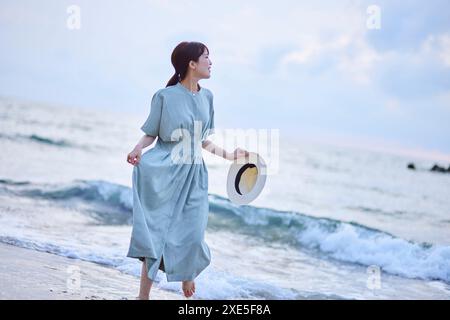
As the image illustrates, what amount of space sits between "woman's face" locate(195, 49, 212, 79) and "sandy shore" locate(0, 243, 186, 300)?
140 cm

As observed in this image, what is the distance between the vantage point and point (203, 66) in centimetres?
318

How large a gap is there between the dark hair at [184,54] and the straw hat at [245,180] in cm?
56

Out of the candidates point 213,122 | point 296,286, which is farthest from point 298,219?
point 213,122

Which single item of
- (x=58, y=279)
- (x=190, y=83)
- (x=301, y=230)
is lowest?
(x=301, y=230)

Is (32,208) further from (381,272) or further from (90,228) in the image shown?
(381,272)

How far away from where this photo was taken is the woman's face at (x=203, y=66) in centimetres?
317

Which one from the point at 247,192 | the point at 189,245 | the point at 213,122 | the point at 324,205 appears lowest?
the point at 324,205

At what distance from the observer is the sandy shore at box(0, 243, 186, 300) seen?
11.2ft

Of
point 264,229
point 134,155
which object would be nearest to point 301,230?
point 264,229

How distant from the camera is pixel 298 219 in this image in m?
9.96

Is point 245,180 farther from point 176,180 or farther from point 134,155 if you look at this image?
point 134,155

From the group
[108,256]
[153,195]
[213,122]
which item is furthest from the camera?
[108,256]

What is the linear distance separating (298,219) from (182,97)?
23.1 ft

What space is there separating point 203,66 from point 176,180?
23.9 inches
